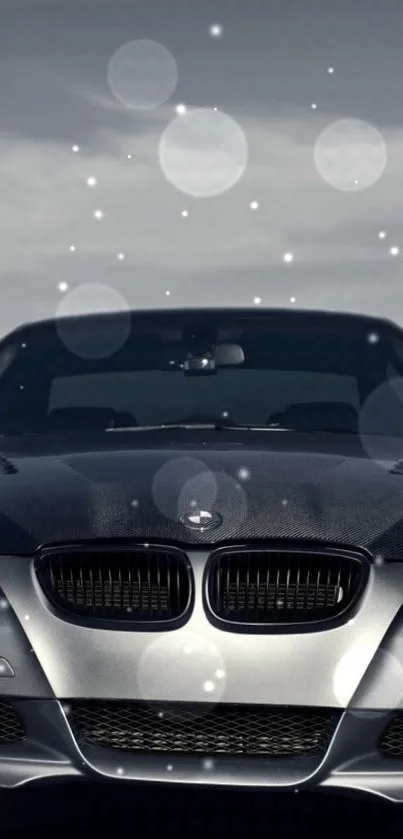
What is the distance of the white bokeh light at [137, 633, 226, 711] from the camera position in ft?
11.8

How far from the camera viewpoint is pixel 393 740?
12.0 ft

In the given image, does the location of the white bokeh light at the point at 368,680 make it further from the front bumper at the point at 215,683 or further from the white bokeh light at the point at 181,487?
the white bokeh light at the point at 181,487

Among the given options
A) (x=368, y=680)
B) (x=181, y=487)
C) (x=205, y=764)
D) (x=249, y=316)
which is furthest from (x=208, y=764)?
(x=249, y=316)

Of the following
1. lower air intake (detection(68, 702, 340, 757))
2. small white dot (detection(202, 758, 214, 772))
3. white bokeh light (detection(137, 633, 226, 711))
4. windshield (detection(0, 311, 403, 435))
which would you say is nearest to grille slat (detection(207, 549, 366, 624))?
white bokeh light (detection(137, 633, 226, 711))

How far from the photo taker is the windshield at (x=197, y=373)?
5.34 m

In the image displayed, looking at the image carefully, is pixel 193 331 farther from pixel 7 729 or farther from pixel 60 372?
pixel 7 729

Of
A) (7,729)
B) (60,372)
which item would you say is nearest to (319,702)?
(7,729)

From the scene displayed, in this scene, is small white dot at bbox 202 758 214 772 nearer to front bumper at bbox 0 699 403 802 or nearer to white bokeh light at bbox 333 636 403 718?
front bumper at bbox 0 699 403 802

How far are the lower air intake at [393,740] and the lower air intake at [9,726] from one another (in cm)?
93

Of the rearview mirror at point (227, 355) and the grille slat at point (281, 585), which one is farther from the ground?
the rearview mirror at point (227, 355)

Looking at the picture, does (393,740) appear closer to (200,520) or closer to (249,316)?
(200,520)

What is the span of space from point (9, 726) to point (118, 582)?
18.3 inches

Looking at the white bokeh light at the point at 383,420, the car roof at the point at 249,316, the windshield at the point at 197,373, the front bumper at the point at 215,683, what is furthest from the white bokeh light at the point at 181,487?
the car roof at the point at 249,316

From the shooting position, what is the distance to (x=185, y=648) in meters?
3.61
